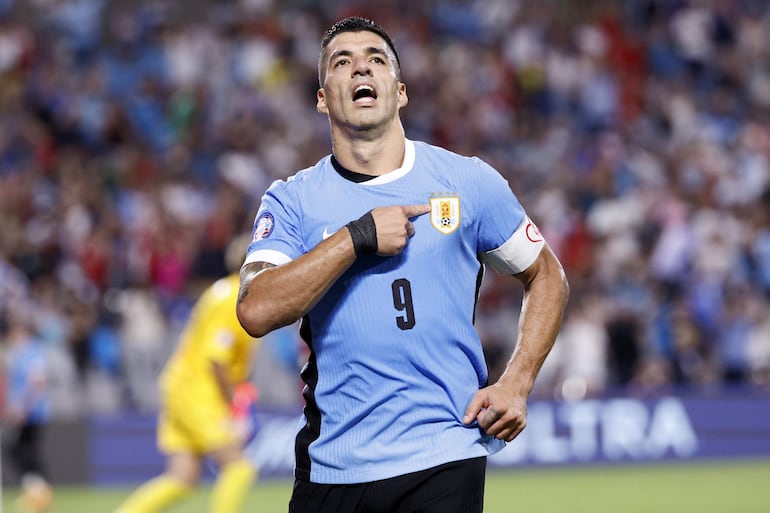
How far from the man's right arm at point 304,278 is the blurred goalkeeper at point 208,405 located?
17.2 ft

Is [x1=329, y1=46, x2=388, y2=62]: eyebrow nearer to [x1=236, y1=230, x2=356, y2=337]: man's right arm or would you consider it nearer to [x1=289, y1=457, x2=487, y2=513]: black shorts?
[x1=236, y1=230, x2=356, y2=337]: man's right arm

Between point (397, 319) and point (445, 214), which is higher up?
point (445, 214)

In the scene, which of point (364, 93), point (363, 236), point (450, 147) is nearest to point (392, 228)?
point (363, 236)

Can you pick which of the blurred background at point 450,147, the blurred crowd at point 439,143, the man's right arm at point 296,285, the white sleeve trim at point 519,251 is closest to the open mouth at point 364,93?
the man's right arm at point 296,285

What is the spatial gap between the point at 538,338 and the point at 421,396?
1.45 ft

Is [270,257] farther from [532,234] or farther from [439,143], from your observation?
[439,143]

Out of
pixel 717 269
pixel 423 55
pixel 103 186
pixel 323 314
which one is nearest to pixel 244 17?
pixel 423 55

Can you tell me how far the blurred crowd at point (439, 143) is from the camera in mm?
14648

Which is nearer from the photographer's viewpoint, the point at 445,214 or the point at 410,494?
the point at 410,494

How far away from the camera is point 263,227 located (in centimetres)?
420

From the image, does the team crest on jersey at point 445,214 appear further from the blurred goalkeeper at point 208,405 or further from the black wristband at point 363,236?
the blurred goalkeeper at point 208,405

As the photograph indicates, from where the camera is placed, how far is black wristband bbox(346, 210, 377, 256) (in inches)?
153

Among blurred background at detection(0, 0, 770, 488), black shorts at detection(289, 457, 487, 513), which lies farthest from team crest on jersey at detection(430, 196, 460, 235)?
blurred background at detection(0, 0, 770, 488)

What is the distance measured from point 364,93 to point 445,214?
0.47m
